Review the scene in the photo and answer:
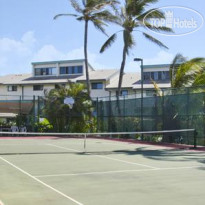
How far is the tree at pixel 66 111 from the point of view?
1193 inches

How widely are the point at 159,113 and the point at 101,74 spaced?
27859 millimetres

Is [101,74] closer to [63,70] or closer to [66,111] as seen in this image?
[63,70]

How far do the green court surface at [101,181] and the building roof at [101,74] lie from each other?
34.9 m

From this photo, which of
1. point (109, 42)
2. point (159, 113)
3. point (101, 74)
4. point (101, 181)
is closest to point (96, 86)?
point (101, 74)

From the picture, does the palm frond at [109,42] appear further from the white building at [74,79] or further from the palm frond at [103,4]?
the white building at [74,79]

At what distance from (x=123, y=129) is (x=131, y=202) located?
21.1m

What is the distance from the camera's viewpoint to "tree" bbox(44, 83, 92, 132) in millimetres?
30312

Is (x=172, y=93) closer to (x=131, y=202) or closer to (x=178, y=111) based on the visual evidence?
(x=178, y=111)

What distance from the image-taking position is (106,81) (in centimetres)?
4866

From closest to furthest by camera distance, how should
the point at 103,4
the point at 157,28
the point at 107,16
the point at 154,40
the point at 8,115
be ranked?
the point at 157,28 → the point at 154,40 → the point at 103,4 → the point at 107,16 → the point at 8,115

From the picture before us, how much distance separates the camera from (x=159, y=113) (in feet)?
78.8

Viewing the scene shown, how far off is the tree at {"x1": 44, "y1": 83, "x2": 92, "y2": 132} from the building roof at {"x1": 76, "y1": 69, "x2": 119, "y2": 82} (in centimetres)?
1779

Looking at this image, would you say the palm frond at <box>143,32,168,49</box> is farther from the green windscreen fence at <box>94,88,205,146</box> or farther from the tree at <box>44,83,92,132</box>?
the tree at <box>44,83,92,132</box>

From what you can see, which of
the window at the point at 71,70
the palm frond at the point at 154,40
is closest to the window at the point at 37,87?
the window at the point at 71,70
